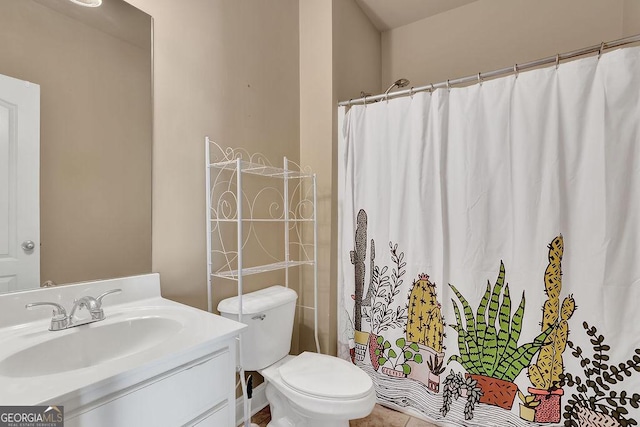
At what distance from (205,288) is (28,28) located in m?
1.17

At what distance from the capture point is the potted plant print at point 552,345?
56.8 inches

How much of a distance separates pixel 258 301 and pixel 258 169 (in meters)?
0.72

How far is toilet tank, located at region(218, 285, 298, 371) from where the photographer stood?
1.42m

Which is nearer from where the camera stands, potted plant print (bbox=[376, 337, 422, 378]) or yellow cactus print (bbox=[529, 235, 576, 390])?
yellow cactus print (bbox=[529, 235, 576, 390])

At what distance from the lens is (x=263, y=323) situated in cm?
148

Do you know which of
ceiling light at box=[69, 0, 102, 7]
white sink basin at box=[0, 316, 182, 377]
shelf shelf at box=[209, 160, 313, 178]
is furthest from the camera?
shelf shelf at box=[209, 160, 313, 178]

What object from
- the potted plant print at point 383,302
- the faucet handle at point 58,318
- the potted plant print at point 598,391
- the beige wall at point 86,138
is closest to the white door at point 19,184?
the beige wall at point 86,138

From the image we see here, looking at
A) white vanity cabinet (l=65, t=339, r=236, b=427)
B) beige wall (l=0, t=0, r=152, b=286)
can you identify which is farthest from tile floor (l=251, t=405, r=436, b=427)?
beige wall (l=0, t=0, r=152, b=286)

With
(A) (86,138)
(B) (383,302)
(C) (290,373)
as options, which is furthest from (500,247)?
(A) (86,138)

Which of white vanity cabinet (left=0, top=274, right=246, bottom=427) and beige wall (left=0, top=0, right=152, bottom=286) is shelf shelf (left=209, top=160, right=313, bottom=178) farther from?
white vanity cabinet (left=0, top=274, right=246, bottom=427)

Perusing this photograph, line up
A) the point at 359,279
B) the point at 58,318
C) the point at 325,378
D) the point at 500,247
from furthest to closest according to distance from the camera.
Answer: the point at 359,279 → the point at 500,247 → the point at 325,378 → the point at 58,318

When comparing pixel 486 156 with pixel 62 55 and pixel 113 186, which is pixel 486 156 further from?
pixel 62 55

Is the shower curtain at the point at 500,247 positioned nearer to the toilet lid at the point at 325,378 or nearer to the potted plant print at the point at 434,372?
the potted plant print at the point at 434,372

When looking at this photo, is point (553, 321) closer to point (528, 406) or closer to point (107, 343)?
point (528, 406)
